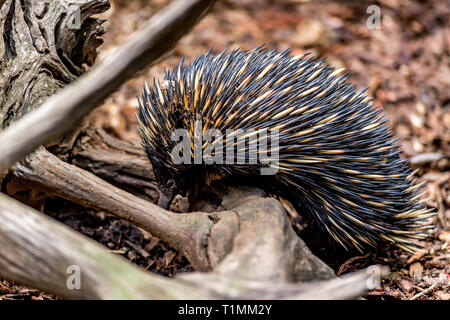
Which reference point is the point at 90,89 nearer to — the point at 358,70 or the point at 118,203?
the point at 118,203

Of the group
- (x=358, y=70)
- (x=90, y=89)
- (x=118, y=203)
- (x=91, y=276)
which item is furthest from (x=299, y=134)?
(x=358, y=70)

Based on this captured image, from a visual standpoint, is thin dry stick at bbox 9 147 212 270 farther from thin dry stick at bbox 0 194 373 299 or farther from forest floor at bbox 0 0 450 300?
forest floor at bbox 0 0 450 300

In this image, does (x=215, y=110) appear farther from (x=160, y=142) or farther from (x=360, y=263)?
(x=360, y=263)

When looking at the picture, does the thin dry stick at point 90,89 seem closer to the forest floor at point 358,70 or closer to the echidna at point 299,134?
the echidna at point 299,134

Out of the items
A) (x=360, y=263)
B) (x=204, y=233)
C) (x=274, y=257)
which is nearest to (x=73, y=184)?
(x=204, y=233)

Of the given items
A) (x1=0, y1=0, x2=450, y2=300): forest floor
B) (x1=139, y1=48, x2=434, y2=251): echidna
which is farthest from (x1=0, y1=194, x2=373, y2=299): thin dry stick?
(x1=0, y1=0, x2=450, y2=300): forest floor
